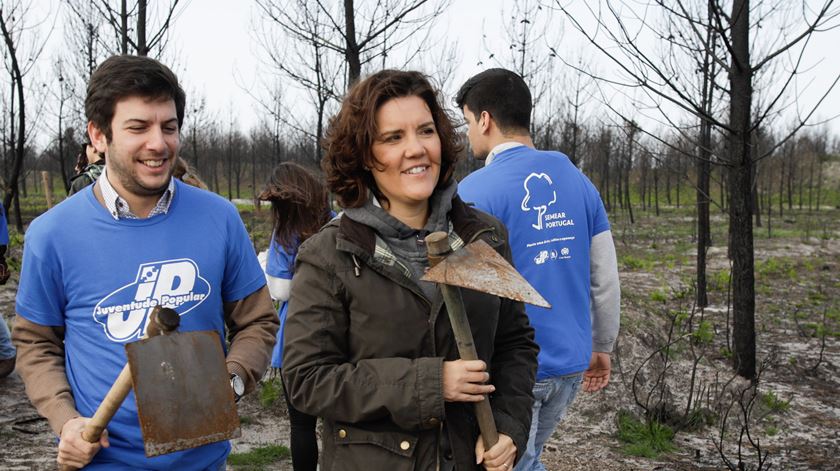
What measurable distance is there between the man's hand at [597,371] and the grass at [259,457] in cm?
→ 223

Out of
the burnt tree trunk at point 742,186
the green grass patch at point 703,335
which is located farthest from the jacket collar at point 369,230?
the green grass patch at point 703,335

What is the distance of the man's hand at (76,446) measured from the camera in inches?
63.2

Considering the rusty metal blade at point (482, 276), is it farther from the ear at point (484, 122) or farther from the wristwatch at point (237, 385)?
the ear at point (484, 122)

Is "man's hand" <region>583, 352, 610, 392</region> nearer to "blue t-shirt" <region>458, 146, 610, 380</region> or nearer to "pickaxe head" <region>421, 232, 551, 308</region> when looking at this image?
"blue t-shirt" <region>458, 146, 610, 380</region>

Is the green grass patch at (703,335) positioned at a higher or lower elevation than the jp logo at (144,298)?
lower

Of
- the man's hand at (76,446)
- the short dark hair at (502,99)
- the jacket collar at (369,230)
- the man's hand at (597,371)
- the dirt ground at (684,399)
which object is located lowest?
the dirt ground at (684,399)

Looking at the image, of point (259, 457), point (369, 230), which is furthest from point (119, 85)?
point (259, 457)

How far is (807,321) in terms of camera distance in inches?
348

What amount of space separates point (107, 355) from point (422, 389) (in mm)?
844

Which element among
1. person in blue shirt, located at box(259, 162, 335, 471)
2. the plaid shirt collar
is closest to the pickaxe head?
the plaid shirt collar

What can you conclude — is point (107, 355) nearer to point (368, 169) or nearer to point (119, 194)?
point (119, 194)

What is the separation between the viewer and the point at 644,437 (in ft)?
15.5

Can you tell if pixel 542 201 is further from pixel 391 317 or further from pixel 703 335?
pixel 703 335

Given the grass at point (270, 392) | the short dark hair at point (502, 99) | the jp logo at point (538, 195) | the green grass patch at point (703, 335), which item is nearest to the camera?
the jp logo at point (538, 195)
